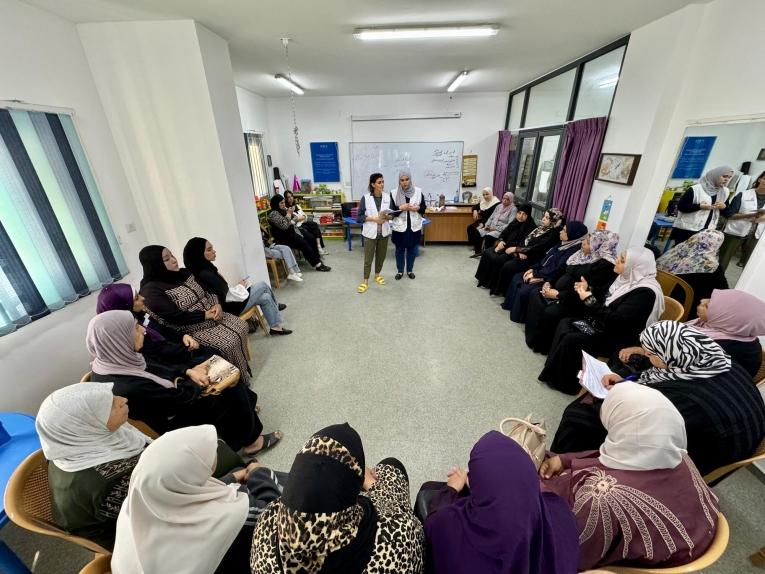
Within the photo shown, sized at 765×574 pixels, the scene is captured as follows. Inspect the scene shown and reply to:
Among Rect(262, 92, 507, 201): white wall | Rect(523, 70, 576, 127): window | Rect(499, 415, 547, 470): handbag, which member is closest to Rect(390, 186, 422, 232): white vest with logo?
Rect(523, 70, 576, 127): window

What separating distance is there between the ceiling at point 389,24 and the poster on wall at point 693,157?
0.97m

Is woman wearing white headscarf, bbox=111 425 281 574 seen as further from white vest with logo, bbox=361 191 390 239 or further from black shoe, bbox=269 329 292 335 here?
white vest with logo, bbox=361 191 390 239

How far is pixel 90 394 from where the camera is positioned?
110 cm

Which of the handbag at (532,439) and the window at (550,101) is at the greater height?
the window at (550,101)

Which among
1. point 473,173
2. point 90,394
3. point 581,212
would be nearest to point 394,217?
point 581,212

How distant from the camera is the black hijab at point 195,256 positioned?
A: 2537 mm

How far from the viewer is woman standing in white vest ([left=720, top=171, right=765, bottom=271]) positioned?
80.3 inches

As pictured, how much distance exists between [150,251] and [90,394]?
4.29 ft

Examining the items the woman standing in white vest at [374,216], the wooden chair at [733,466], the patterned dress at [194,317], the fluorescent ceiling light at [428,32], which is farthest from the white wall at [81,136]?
the wooden chair at [733,466]

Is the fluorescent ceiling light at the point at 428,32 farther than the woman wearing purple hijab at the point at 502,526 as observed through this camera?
Yes

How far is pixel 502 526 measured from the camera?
82cm

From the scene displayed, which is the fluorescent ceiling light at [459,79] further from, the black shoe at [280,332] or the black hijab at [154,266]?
the black hijab at [154,266]

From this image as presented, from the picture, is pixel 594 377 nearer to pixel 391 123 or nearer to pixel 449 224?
pixel 449 224

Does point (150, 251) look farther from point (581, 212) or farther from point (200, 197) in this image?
point (581, 212)
